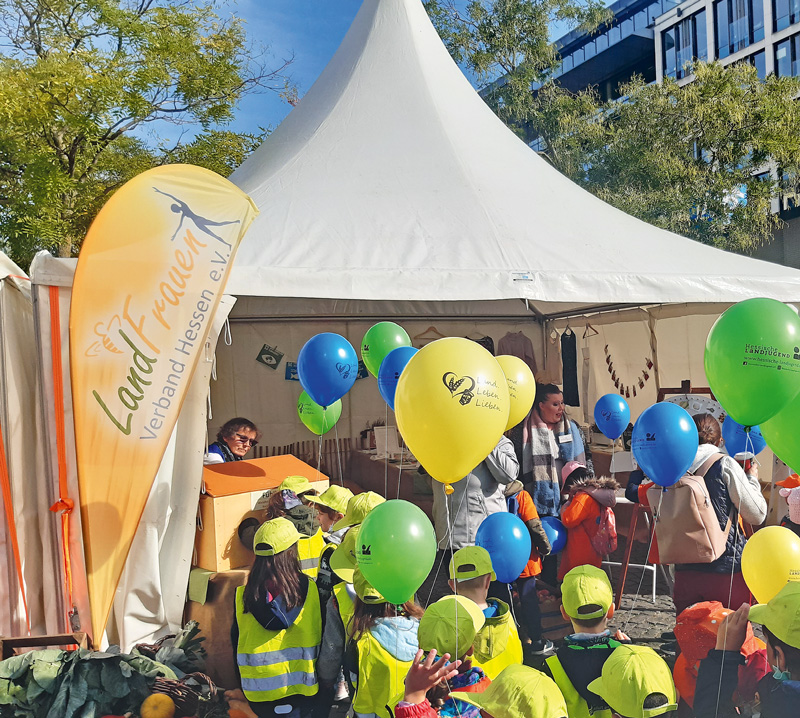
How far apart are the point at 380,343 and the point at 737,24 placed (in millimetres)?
29626

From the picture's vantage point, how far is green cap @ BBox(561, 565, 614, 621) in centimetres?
243

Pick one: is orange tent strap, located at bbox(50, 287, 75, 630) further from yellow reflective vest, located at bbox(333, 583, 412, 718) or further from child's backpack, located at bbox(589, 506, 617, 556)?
child's backpack, located at bbox(589, 506, 617, 556)

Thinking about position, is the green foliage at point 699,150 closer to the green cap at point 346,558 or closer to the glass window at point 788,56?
the green cap at point 346,558

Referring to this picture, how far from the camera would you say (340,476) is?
23.8 feet

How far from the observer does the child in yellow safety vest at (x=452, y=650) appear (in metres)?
2.16

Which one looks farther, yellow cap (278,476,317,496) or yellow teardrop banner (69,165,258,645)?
yellow cap (278,476,317,496)

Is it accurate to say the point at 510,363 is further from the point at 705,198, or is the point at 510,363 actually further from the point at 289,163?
Answer: the point at 705,198

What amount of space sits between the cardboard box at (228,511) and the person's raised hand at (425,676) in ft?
6.42

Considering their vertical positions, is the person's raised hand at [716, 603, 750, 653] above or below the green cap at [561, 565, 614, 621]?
below

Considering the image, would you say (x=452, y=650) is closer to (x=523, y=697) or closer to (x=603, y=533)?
(x=523, y=697)

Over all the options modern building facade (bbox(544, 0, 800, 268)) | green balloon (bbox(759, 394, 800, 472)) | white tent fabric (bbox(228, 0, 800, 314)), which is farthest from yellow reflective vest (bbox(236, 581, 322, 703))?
modern building facade (bbox(544, 0, 800, 268))

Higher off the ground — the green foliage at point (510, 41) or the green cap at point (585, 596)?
the green foliage at point (510, 41)

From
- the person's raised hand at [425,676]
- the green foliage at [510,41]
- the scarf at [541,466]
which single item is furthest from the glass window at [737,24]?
the person's raised hand at [425,676]

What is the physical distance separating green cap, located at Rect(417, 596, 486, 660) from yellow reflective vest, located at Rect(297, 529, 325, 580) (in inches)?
37.3
